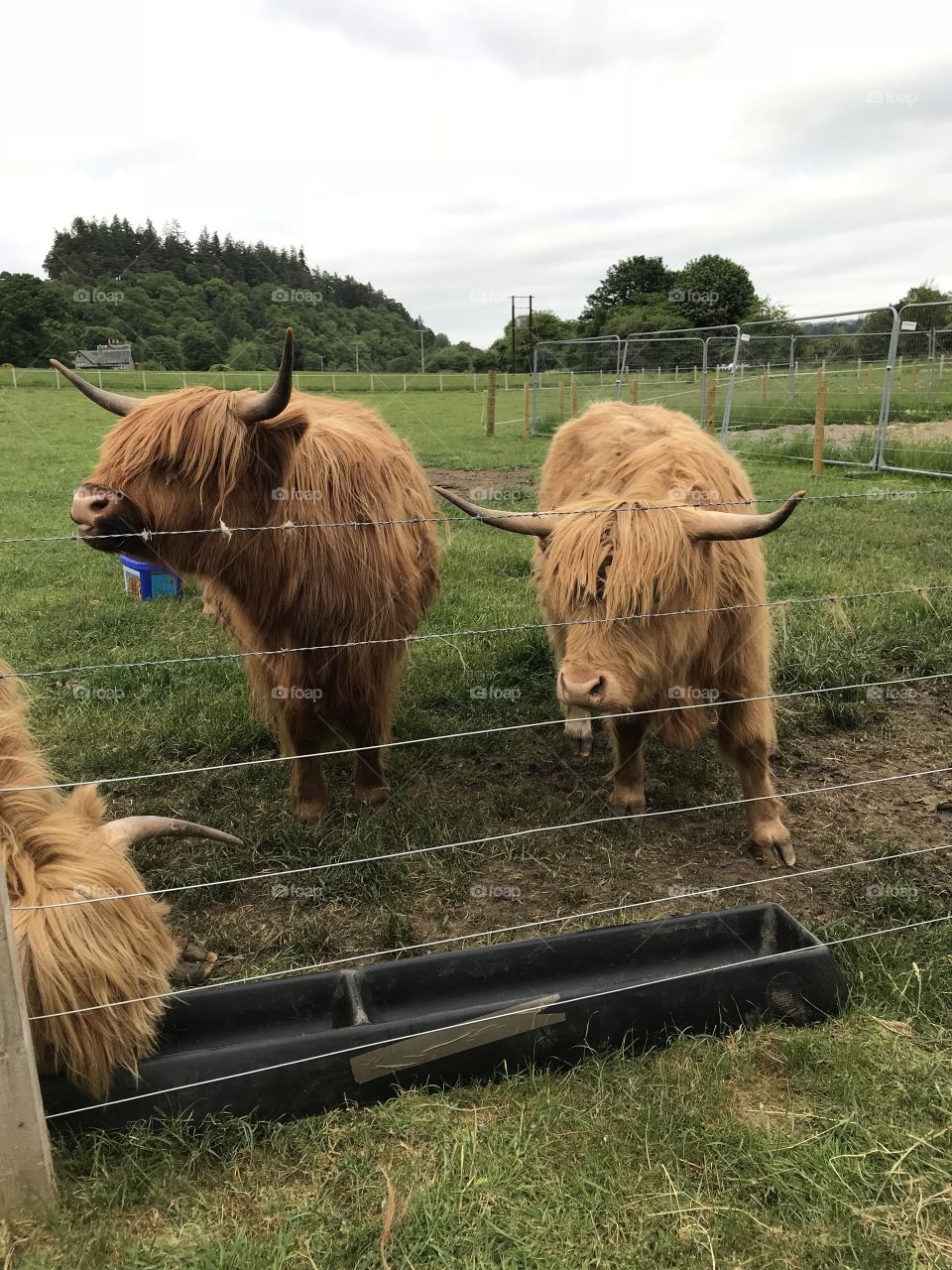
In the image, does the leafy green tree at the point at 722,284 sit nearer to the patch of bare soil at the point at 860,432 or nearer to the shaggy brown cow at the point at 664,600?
the patch of bare soil at the point at 860,432

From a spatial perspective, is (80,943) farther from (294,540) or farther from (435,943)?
(294,540)

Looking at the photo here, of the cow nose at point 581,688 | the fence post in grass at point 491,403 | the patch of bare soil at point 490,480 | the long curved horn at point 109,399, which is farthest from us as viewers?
the fence post in grass at point 491,403

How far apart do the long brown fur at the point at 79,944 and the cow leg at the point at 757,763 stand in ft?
7.60

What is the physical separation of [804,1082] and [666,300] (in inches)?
1906

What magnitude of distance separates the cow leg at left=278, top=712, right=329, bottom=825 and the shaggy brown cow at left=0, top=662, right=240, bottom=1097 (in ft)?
4.82

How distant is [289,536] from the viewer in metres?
3.26

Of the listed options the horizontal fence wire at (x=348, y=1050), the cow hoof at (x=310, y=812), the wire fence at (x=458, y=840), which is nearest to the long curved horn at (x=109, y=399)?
the wire fence at (x=458, y=840)

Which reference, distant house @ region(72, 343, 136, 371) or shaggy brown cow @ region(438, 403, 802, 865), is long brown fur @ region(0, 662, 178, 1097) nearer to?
shaggy brown cow @ region(438, 403, 802, 865)

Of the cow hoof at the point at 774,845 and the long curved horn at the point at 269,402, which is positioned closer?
the long curved horn at the point at 269,402

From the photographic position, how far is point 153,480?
2961 mm

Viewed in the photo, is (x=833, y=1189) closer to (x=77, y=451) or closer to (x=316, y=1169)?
(x=316, y=1169)

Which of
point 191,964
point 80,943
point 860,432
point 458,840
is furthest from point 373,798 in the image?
point 860,432

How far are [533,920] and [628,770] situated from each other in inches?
40.1

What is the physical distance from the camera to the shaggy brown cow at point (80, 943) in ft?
5.91
